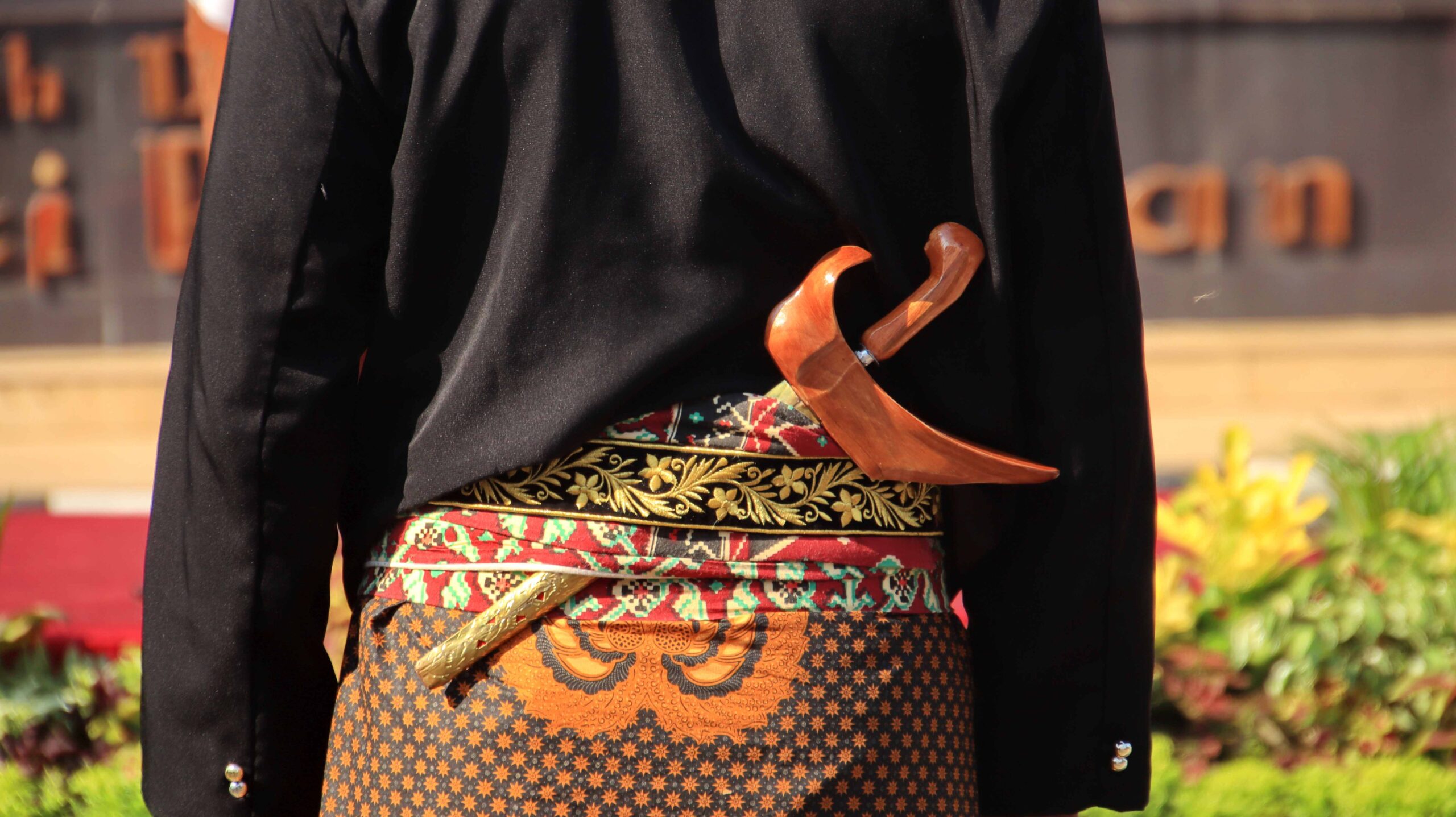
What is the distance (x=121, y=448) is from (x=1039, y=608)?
577cm

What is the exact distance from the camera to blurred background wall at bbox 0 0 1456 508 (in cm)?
625

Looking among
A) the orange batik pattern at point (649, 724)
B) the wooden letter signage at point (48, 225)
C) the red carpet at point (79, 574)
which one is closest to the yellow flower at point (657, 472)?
the orange batik pattern at point (649, 724)

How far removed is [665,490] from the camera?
967 mm

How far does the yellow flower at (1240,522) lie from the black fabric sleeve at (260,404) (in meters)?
2.33

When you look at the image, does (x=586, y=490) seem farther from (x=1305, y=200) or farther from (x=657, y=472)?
(x=1305, y=200)

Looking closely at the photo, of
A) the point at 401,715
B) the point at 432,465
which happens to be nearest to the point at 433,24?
the point at 432,465

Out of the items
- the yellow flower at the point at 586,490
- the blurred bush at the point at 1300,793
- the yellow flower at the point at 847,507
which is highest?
the yellow flower at the point at 586,490

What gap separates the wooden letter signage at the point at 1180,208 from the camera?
658 centimetres

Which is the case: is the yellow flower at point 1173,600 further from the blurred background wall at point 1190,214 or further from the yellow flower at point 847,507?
the blurred background wall at point 1190,214

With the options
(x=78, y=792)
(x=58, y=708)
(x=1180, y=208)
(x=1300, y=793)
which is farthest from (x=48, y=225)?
(x=1300, y=793)

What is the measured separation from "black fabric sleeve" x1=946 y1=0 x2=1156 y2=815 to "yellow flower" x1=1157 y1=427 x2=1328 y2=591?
190cm

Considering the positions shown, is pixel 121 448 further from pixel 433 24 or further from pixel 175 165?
pixel 433 24

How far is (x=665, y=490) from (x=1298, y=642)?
212 cm

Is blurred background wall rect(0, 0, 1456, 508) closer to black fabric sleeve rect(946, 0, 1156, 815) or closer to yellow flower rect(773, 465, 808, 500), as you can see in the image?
black fabric sleeve rect(946, 0, 1156, 815)
